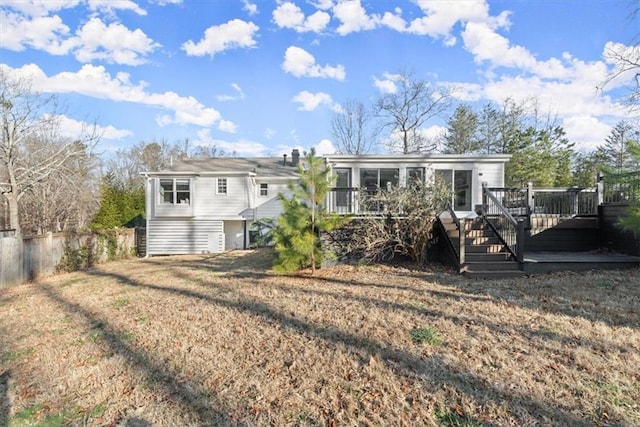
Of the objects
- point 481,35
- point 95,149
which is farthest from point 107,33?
point 481,35

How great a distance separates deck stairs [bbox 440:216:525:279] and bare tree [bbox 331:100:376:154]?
64.5 feet

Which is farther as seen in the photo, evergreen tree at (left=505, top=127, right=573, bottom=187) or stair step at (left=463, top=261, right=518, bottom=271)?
evergreen tree at (left=505, top=127, right=573, bottom=187)

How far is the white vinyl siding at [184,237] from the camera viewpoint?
19078 mm

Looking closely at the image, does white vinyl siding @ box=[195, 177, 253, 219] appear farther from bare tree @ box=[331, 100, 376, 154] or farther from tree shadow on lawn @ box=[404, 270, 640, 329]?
tree shadow on lawn @ box=[404, 270, 640, 329]

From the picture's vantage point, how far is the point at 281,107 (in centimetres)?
1858

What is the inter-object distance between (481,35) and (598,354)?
626 inches

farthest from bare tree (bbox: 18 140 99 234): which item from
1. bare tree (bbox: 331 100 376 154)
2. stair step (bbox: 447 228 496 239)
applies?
stair step (bbox: 447 228 496 239)

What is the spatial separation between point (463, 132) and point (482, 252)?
21000mm

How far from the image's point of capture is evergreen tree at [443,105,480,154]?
26.1 metres

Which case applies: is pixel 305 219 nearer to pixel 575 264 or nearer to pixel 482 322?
pixel 482 322

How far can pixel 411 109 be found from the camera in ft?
87.0

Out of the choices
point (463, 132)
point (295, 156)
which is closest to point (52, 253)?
point (295, 156)

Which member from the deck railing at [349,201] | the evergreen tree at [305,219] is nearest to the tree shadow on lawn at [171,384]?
the evergreen tree at [305,219]

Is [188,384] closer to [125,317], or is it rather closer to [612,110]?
[125,317]
